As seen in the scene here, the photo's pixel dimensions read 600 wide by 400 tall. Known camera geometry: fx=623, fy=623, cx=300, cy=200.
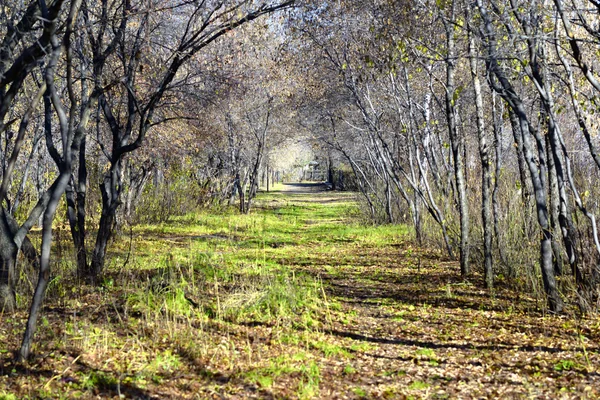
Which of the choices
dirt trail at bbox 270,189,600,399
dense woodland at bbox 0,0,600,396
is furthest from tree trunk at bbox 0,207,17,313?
dirt trail at bbox 270,189,600,399

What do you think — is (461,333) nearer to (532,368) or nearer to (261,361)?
(532,368)

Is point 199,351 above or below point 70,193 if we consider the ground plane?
below

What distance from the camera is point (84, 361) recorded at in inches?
211

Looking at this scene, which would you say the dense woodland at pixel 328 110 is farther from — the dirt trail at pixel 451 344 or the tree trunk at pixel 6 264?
the dirt trail at pixel 451 344

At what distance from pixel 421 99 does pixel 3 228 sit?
11.4 m

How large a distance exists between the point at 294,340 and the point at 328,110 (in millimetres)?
13696

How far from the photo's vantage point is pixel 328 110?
19.4 metres

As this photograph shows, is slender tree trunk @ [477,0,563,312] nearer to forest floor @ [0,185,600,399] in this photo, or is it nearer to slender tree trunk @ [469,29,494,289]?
forest floor @ [0,185,600,399]

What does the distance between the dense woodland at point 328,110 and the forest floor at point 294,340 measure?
405mm

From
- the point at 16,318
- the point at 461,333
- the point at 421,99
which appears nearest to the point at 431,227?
the point at 421,99

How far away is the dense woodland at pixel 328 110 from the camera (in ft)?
21.8

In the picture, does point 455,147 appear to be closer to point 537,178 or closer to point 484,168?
point 484,168

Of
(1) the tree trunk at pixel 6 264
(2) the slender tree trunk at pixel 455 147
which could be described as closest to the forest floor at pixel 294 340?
(1) the tree trunk at pixel 6 264

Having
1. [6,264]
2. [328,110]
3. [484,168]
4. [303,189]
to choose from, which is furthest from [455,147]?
[303,189]
